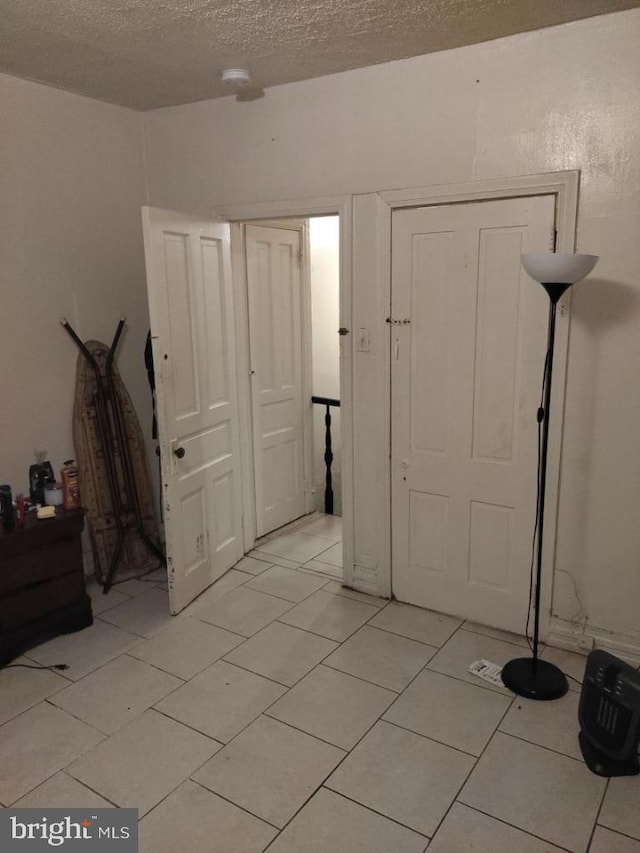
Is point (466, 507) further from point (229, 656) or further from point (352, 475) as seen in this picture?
point (229, 656)

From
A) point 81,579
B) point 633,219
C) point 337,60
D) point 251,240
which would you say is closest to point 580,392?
point 633,219

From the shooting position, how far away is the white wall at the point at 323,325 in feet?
15.9

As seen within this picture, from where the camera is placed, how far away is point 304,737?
7.98ft

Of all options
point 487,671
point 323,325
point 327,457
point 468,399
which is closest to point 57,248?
point 323,325

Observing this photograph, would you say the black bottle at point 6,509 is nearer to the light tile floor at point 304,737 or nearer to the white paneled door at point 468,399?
the light tile floor at point 304,737

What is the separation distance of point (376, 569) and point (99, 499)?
1658 millimetres

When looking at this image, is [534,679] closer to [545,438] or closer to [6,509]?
[545,438]

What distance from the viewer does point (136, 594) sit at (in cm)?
359

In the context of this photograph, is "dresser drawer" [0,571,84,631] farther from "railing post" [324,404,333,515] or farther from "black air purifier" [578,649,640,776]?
"black air purifier" [578,649,640,776]

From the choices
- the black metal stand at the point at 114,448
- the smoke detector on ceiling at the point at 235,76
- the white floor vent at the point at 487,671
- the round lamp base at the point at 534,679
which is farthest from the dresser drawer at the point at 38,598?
the smoke detector on ceiling at the point at 235,76

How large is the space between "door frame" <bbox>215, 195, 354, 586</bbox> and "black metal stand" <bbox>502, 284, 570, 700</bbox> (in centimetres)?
106

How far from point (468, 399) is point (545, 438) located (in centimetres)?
54

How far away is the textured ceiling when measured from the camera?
234cm

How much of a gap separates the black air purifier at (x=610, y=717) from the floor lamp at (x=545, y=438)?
352 mm
